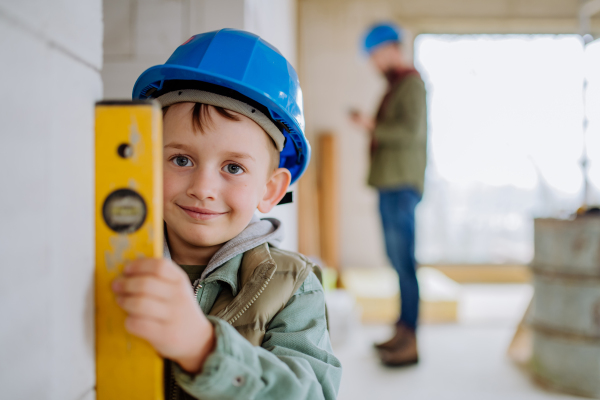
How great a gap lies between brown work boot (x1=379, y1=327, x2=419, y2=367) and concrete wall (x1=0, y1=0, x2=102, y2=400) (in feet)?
7.73

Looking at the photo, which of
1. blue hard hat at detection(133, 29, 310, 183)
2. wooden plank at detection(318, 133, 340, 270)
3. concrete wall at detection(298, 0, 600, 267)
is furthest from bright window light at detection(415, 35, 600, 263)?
blue hard hat at detection(133, 29, 310, 183)

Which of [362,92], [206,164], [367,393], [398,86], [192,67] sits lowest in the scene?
[367,393]

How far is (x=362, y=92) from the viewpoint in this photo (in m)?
4.97

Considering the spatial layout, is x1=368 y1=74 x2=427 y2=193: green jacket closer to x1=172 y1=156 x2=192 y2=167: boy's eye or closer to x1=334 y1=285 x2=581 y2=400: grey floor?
x1=334 y1=285 x2=581 y2=400: grey floor

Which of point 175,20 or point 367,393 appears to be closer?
point 175,20

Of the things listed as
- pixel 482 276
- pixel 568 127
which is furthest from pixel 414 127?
pixel 568 127

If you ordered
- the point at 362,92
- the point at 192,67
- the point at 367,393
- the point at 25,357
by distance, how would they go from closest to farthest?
1. the point at 25,357
2. the point at 192,67
3. the point at 367,393
4. the point at 362,92

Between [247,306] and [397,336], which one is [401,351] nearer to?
[397,336]

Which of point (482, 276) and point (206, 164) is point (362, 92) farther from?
point (206, 164)

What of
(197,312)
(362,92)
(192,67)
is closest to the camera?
(197,312)

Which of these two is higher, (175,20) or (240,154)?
(175,20)

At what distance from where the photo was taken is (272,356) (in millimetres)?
612

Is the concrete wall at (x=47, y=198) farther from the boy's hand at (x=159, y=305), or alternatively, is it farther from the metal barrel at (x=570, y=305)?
the metal barrel at (x=570, y=305)

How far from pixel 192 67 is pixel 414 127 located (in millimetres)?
1940
